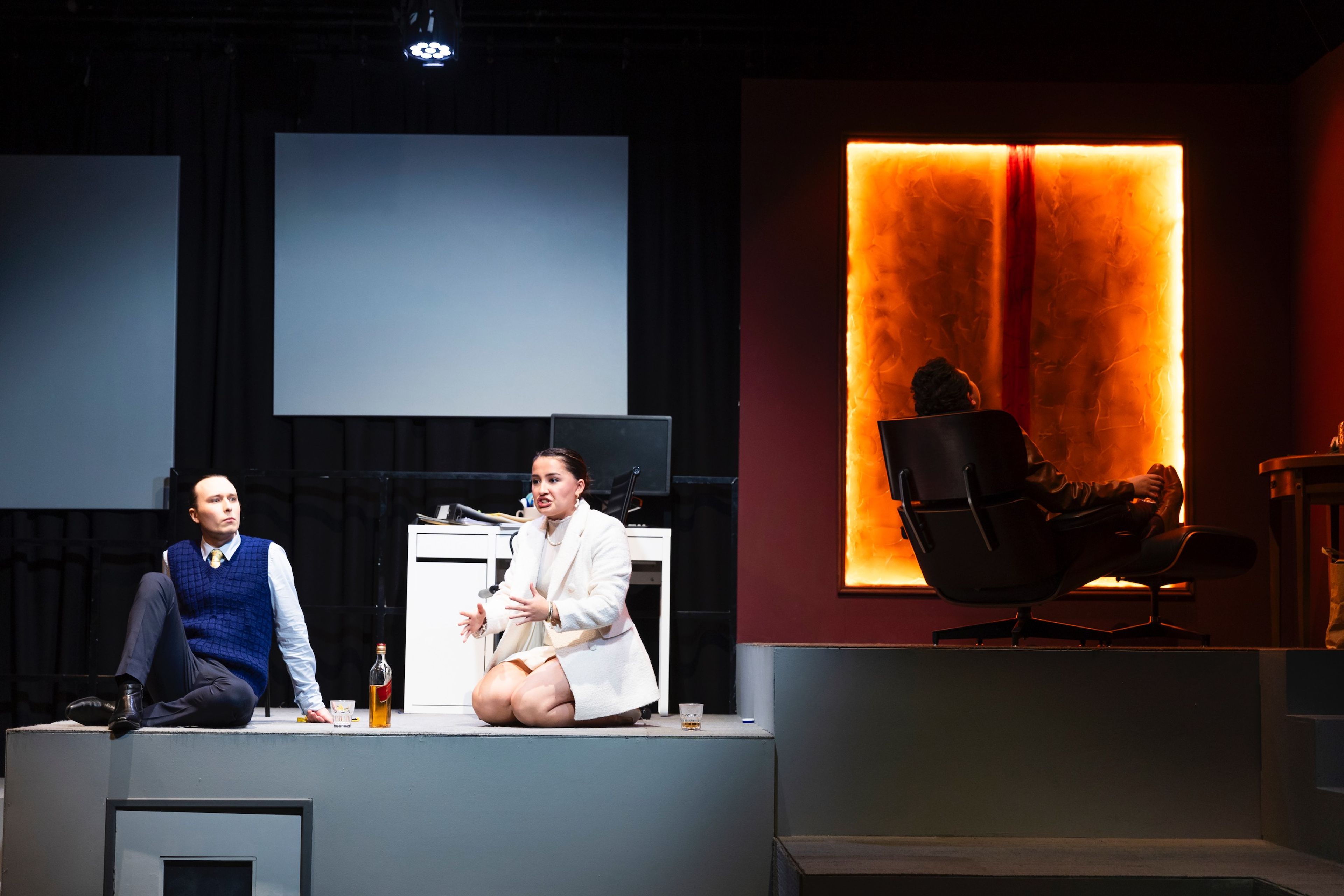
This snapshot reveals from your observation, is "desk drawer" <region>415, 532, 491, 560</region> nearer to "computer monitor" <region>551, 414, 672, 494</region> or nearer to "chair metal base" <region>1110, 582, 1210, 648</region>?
"computer monitor" <region>551, 414, 672, 494</region>

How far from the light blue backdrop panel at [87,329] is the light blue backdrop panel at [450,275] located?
21.1 inches

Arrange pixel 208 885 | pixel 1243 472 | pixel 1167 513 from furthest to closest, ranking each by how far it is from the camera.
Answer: pixel 1243 472, pixel 1167 513, pixel 208 885

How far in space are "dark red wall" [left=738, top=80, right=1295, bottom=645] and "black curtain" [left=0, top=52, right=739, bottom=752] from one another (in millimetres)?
208

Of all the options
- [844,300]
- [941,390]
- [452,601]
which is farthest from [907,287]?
[452,601]

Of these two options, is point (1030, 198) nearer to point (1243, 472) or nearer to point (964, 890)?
point (1243, 472)

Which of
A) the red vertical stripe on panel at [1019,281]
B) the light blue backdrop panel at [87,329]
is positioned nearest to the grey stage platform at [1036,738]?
the red vertical stripe on panel at [1019,281]

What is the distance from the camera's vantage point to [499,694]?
11.1 feet

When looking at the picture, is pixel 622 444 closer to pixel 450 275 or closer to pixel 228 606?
pixel 450 275

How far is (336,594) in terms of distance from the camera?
5.05 m

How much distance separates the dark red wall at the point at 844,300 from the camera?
4977 mm

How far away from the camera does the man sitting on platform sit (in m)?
3.14

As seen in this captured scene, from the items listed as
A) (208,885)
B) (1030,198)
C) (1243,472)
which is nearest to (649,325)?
(1030,198)

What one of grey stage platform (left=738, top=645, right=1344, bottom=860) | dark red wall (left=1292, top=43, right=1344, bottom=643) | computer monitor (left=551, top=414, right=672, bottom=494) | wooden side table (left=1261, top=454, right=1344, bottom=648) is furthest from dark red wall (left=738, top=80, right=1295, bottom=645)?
grey stage platform (left=738, top=645, right=1344, bottom=860)

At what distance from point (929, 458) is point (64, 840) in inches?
104
